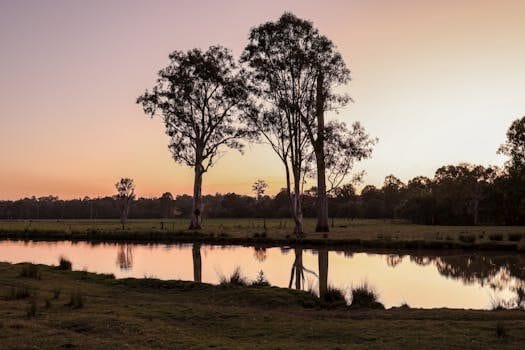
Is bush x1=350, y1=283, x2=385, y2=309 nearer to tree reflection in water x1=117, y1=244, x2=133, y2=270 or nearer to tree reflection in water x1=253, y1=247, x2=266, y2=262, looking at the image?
tree reflection in water x1=253, y1=247, x2=266, y2=262

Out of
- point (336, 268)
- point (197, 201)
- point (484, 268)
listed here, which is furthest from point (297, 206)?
point (484, 268)

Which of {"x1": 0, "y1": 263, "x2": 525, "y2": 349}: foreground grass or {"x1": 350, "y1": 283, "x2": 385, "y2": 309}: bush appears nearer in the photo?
{"x1": 0, "y1": 263, "x2": 525, "y2": 349}: foreground grass

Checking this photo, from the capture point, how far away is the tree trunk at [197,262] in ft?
74.5

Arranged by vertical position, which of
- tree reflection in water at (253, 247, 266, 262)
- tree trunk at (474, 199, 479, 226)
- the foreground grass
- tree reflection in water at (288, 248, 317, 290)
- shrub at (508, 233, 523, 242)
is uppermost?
tree trunk at (474, 199, 479, 226)

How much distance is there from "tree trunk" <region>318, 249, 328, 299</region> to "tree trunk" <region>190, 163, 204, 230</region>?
69.0 ft

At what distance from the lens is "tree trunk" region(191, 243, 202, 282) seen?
22.7 meters

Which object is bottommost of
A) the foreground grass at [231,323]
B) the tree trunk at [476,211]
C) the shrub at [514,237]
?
the foreground grass at [231,323]

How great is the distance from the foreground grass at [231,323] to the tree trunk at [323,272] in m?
2.55

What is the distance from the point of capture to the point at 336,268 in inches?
984

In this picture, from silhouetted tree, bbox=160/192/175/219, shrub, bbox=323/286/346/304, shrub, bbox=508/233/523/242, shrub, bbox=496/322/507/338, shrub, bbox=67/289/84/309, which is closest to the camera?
shrub, bbox=496/322/507/338

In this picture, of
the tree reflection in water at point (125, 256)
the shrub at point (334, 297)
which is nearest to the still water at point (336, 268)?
the tree reflection in water at point (125, 256)

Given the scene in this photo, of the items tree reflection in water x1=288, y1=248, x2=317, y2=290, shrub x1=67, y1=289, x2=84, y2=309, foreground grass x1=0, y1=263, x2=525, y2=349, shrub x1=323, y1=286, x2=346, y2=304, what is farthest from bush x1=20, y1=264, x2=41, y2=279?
shrub x1=323, y1=286, x2=346, y2=304

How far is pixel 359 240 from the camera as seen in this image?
120 ft

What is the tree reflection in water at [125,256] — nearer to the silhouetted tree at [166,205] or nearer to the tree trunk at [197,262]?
the tree trunk at [197,262]
